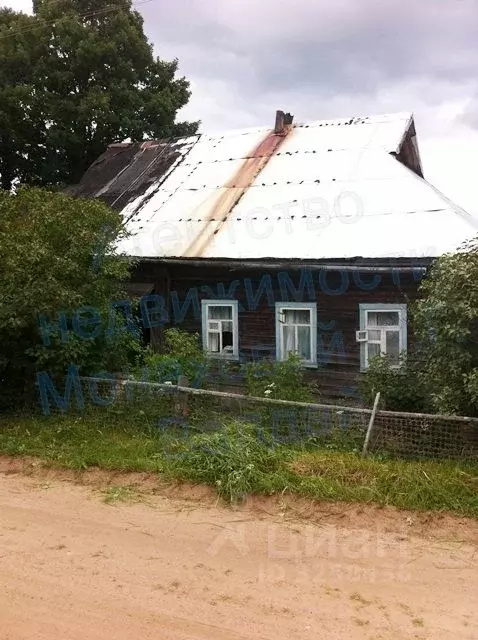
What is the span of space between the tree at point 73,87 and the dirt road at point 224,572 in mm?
16818

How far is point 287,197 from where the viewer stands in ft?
40.1

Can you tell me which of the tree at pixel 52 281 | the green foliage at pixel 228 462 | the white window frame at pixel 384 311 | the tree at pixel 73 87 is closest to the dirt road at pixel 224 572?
the green foliage at pixel 228 462

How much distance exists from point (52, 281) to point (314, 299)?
15.7ft

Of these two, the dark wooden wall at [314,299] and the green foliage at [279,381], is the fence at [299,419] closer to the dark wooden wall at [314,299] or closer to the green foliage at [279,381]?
the green foliage at [279,381]

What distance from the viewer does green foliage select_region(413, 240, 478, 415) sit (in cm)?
659

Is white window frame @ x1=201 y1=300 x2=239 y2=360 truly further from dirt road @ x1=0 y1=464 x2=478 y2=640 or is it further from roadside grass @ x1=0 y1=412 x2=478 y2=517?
dirt road @ x1=0 y1=464 x2=478 y2=640

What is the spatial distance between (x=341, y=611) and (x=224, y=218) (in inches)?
364

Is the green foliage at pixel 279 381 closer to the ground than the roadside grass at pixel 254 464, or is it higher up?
higher up

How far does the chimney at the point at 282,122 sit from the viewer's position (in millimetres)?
14931

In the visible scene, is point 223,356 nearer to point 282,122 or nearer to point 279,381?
point 279,381

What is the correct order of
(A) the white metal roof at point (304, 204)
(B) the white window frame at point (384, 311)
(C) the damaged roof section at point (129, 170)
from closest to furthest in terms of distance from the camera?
(B) the white window frame at point (384, 311), (A) the white metal roof at point (304, 204), (C) the damaged roof section at point (129, 170)

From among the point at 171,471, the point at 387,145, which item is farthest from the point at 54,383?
the point at 387,145

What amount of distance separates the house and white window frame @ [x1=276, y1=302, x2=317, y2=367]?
0.8 inches

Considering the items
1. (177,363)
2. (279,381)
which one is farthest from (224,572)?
(177,363)
